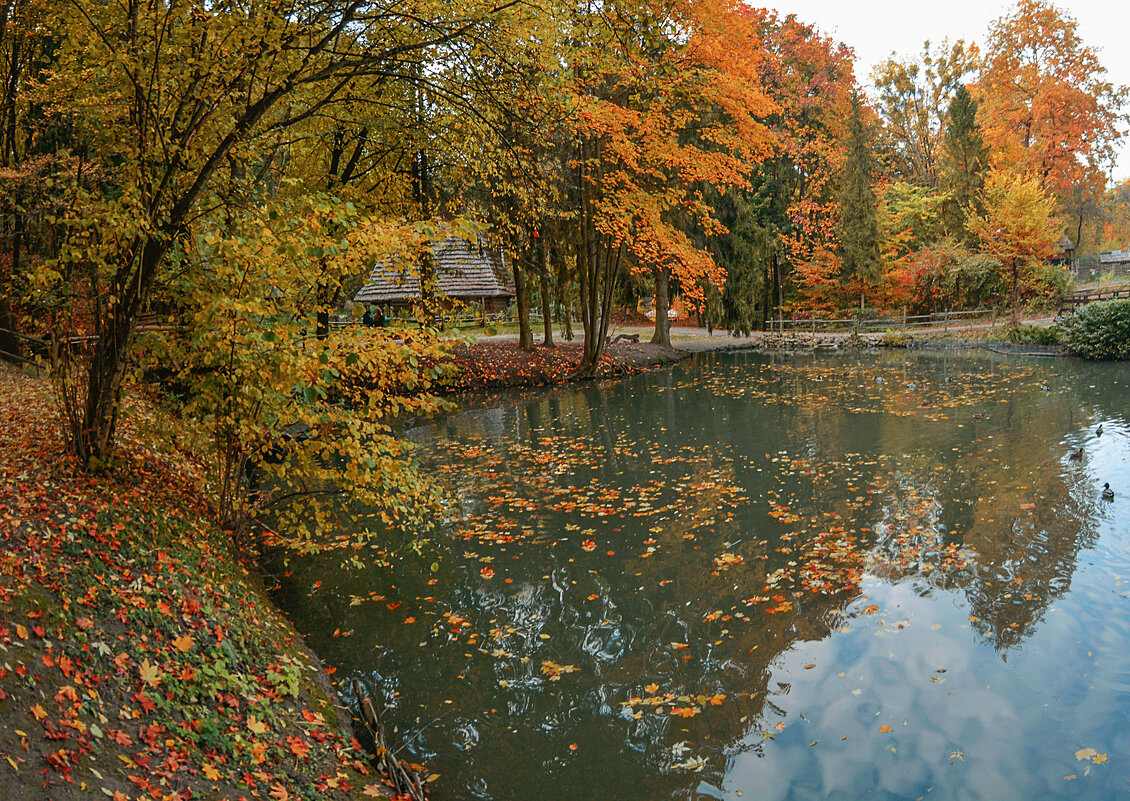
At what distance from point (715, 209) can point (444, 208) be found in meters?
14.1

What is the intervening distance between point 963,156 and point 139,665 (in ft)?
141

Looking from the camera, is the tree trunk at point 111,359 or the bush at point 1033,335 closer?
the tree trunk at point 111,359

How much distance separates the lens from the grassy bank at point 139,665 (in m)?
3.46

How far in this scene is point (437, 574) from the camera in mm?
8062

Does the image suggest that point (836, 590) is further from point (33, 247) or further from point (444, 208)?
point (33, 247)

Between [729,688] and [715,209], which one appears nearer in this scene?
[729,688]

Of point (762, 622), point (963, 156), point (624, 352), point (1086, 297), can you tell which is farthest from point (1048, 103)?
point (762, 622)

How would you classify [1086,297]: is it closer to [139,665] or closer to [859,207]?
[859,207]

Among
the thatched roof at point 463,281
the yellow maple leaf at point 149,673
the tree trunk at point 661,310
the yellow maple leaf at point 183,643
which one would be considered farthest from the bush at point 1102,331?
the yellow maple leaf at point 149,673

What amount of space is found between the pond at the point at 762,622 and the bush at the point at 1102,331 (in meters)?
12.9

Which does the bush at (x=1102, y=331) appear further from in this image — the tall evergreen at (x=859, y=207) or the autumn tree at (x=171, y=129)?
the autumn tree at (x=171, y=129)

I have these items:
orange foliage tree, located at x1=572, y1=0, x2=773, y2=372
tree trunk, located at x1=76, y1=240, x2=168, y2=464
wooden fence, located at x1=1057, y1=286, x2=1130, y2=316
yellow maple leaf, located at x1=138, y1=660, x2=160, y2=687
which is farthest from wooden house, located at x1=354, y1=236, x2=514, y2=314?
yellow maple leaf, located at x1=138, y1=660, x2=160, y2=687

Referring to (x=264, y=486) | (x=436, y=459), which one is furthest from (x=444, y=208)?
(x=264, y=486)

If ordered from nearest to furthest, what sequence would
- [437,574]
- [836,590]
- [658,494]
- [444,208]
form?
[836,590]
[437,574]
[658,494]
[444,208]
